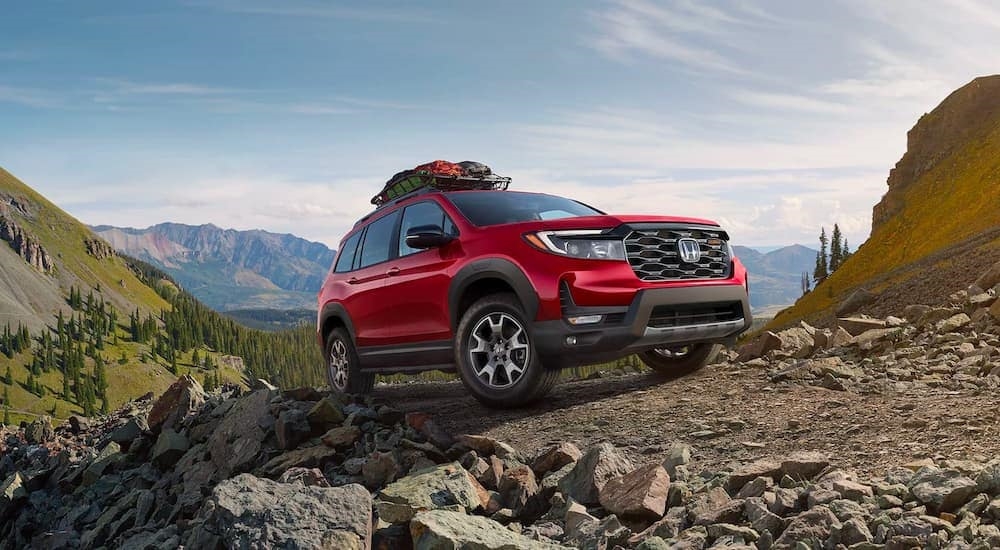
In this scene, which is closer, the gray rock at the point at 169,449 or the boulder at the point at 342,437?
the boulder at the point at 342,437

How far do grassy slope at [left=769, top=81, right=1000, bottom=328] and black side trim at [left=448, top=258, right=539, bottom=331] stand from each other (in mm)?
47019

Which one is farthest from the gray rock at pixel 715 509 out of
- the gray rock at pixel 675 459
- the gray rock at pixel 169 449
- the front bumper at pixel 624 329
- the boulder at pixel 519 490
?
the gray rock at pixel 169 449

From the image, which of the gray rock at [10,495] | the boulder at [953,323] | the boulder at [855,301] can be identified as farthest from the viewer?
the boulder at [855,301]

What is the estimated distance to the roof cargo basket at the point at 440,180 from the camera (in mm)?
10391

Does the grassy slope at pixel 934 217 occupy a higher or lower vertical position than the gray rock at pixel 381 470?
higher

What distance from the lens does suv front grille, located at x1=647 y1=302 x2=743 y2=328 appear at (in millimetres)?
7445

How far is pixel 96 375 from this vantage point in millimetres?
173750

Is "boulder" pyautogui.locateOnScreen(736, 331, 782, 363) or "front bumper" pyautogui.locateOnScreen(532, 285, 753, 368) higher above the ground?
"front bumper" pyautogui.locateOnScreen(532, 285, 753, 368)

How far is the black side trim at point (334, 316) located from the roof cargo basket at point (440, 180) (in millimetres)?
1699

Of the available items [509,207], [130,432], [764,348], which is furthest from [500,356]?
[130,432]

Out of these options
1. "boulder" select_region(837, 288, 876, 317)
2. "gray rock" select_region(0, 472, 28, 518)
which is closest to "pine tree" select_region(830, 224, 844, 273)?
"boulder" select_region(837, 288, 876, 317)

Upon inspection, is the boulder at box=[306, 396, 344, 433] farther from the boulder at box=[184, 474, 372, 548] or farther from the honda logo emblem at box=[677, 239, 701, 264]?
the honda logo emblem at box=[677, 239, 701, 264]

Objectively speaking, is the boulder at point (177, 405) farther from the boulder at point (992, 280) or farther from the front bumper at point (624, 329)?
the boulder at point (992, 280)

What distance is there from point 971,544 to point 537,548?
7.97 feet
